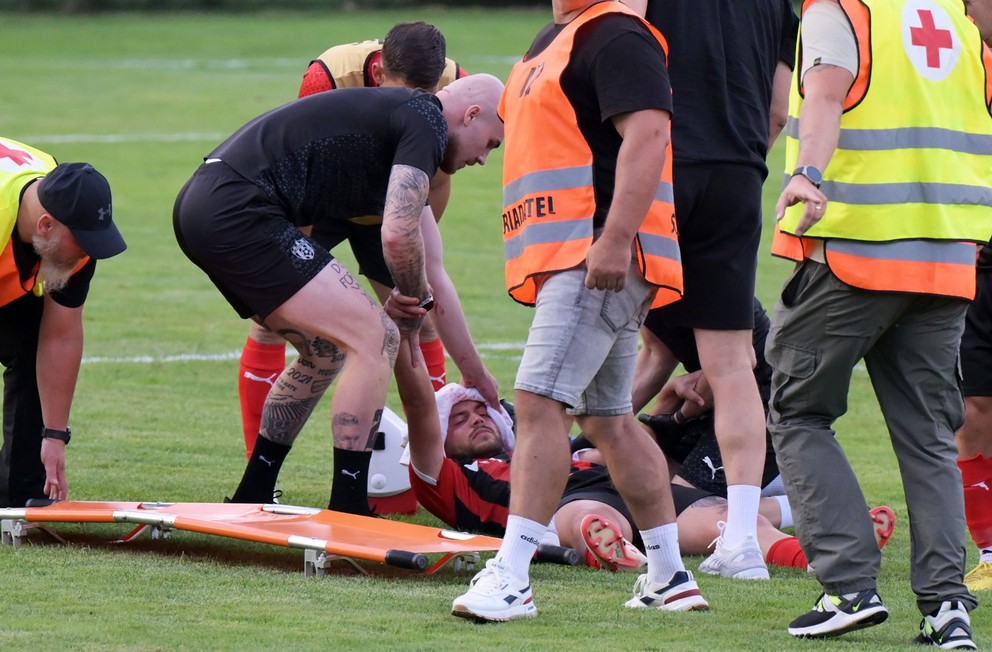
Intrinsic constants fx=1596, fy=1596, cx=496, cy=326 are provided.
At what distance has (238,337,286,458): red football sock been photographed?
6.95 m

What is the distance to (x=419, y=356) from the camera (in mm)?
6273

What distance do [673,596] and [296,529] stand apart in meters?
1.36

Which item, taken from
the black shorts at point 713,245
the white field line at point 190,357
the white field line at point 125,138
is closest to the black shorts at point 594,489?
the black shorts at point 713,245

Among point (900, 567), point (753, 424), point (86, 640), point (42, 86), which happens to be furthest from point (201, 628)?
point (42, 86)

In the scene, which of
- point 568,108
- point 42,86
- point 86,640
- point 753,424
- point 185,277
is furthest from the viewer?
point 42,86

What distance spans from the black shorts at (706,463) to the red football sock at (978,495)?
803mm

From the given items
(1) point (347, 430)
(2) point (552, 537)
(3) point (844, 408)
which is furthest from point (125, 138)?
(3) point (844, 408)

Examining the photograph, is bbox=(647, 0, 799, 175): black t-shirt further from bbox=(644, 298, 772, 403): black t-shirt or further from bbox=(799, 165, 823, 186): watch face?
bbox=(799, 165, 823, 186): watch face

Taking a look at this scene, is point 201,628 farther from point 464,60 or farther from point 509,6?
point 509,6

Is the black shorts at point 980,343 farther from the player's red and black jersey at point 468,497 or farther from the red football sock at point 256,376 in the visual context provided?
the red football sock at point 256,376

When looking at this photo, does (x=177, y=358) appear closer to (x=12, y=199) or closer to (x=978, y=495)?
(x=12, y=199)

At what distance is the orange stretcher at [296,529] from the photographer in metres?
5.07

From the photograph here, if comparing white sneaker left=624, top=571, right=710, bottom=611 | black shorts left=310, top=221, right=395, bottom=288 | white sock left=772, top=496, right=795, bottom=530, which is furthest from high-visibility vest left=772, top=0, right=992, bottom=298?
black shorts left=310, top=221, right=395, bottom=288

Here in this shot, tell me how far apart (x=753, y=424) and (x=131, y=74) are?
1052 inches
